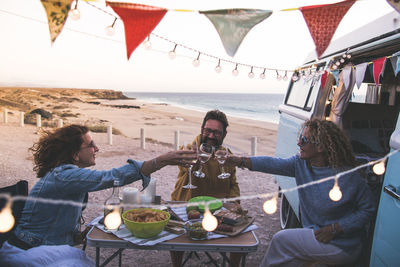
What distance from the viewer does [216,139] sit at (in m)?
3.29

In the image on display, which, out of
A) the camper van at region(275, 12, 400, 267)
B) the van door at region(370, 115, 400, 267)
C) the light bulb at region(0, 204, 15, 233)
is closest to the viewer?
the light bulb at region(0, 204, 15, 233)

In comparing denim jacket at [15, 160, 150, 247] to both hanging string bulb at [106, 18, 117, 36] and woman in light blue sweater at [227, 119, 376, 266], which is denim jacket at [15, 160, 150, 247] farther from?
woman in light blue sweater at [227, 119, 376, 266]

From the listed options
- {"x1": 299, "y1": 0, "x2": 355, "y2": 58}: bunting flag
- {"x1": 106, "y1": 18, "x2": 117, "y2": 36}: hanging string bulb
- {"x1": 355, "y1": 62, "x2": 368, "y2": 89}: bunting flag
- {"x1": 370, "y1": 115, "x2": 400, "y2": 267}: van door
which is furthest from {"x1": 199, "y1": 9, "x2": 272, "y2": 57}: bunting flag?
{"x1": 355, "y1": 62, "x2": 368, "y2": 89}: bunting flag

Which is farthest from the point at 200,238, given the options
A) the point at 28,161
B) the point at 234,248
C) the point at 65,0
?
the point at 28,161

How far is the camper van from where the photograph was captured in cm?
204

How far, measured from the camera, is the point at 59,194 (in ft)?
6.98

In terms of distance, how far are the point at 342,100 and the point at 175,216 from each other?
2.62 m

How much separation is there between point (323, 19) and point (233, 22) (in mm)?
703

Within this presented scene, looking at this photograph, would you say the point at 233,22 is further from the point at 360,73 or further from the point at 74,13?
the point at 360,73

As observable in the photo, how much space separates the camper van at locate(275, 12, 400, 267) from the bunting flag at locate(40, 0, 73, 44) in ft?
8.00

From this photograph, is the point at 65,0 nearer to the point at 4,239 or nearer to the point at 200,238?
the point at 4,239

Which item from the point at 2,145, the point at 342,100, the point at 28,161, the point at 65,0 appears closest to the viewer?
the point at 65,0

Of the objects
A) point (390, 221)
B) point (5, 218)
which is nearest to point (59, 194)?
point (5, 218)

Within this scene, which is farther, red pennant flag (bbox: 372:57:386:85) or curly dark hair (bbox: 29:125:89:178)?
red pennant flag (bbox: 372:57:386:85)
